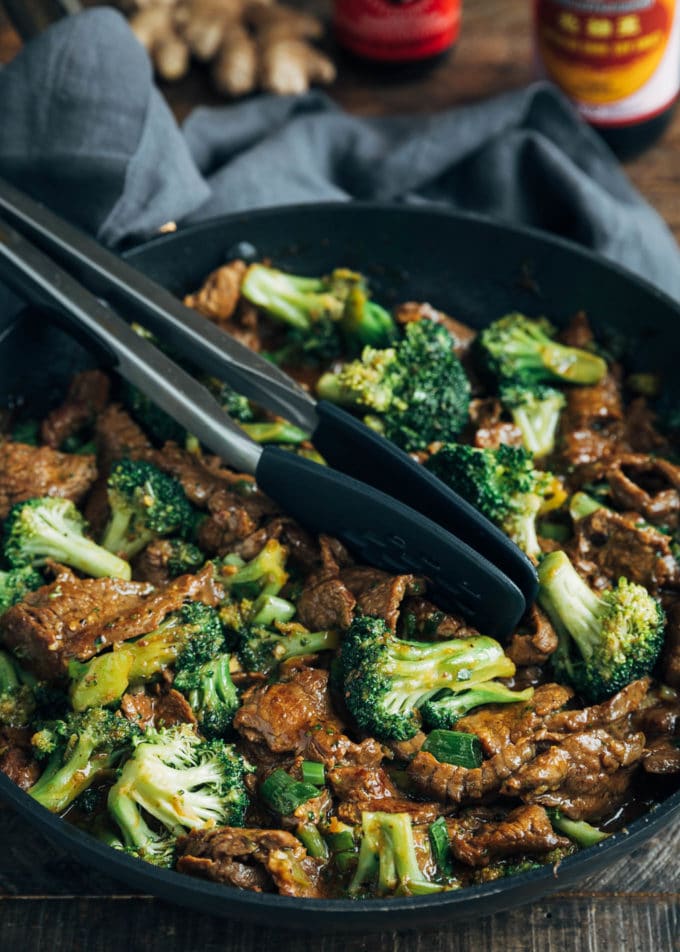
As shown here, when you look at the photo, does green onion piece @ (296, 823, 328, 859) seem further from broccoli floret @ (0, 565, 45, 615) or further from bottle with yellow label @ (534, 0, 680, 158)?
bottle with yellow label @ (534, 0, 680, 158)

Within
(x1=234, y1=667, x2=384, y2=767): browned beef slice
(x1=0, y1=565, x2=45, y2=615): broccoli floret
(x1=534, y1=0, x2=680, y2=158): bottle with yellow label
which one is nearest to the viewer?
(x1=234, y1=667, x2=384, y2=767): browned beef slice

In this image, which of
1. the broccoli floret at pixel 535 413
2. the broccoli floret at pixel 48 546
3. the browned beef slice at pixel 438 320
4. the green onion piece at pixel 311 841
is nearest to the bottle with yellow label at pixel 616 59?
the browned beef slice at pixel 438 320

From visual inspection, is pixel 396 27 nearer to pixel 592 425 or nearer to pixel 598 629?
pixel 592 425

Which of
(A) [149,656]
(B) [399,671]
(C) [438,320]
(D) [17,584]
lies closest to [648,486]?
(C) [438,320]

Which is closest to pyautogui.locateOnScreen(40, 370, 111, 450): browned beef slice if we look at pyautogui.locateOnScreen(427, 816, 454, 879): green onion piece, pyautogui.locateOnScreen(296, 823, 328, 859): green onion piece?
pyautogui.locateOnScreen(296, 823, 328, 859): green onion piece

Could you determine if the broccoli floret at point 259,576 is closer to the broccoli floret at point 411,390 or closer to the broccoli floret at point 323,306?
the broccoli floret at point 411,390

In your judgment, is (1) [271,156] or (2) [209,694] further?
(1) [271,156]
